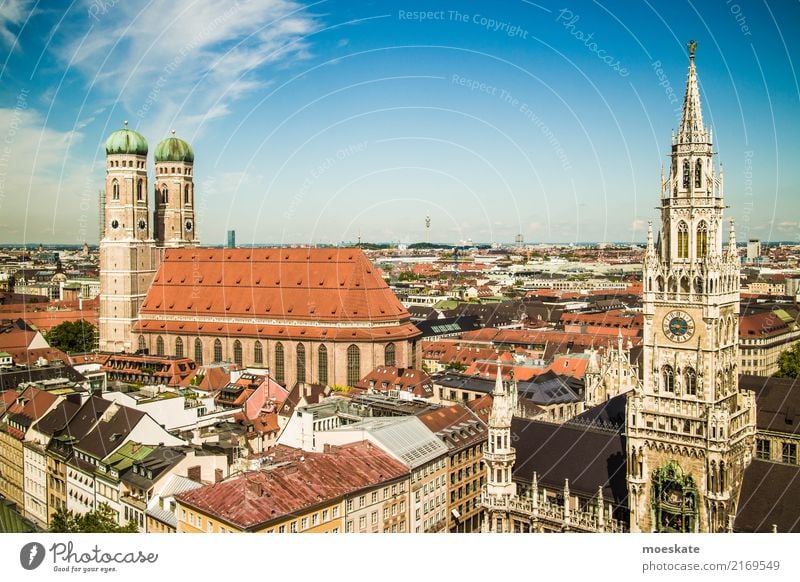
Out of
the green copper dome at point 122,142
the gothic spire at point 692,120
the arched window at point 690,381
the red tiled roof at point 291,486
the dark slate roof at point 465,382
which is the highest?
the green copper dome at point 122,142

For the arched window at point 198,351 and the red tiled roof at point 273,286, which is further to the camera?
the arched window at point 198,351

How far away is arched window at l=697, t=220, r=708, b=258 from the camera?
14008 millimetres

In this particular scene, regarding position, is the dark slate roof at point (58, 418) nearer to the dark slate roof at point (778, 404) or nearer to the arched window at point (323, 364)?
the arched window at point (323, 364)

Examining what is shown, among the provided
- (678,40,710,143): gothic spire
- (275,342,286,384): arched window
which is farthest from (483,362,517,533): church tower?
(275,342,286,384): arched window

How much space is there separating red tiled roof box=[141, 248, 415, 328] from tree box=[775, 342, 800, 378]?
16784mm

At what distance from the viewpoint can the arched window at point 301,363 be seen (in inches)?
1507

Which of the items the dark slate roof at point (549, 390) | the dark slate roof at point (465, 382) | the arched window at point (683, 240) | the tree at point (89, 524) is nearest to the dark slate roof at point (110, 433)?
the tree at point (89, 524)

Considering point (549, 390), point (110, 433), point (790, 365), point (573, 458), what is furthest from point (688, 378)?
point (790, 365)

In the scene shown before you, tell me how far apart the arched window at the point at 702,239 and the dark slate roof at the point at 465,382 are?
698 inches

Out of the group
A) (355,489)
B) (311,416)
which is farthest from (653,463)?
(311,416)

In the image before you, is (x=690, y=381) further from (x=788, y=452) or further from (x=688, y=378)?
(x=788, y=452)

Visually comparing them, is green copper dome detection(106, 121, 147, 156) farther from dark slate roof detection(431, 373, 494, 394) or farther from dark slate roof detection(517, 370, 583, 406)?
dark slate roof detection(517, 370, 583, 406)

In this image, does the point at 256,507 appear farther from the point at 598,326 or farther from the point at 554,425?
the point at 598,326

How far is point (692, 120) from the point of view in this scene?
14.1 m
